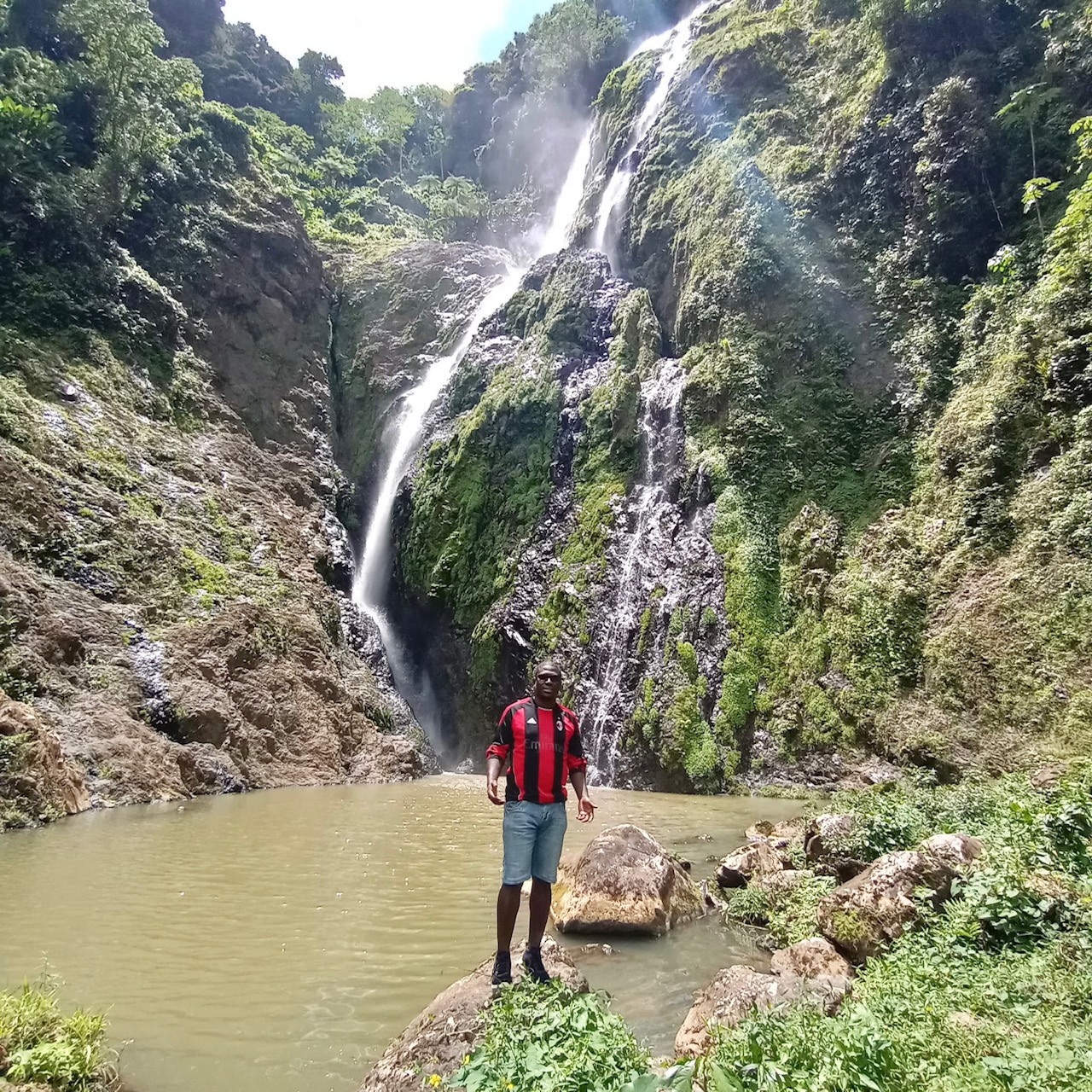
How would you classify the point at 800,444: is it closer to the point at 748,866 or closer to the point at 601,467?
the point at 601,467

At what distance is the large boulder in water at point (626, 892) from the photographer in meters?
5.93

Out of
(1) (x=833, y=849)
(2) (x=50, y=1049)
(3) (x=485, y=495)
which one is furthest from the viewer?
(3) (x=485, y=495)

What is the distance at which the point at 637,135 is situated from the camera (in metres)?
33.9

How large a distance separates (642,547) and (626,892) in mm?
15939

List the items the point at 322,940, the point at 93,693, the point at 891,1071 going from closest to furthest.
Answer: the point at 891,1071 < the point at 322,940 < the point at 93,693

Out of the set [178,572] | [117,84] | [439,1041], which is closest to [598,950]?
[439,1041]

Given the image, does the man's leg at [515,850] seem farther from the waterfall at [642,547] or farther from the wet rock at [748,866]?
the waterfall at [642,547]

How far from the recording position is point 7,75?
25000 mm

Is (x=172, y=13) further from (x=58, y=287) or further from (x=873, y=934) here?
(x=873, y=934)

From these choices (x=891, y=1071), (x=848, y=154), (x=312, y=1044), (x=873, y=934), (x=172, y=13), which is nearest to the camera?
(x=891, y=1071)

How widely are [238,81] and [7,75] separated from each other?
1275 inches

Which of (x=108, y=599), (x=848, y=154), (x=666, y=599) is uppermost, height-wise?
(x=848, y=154)

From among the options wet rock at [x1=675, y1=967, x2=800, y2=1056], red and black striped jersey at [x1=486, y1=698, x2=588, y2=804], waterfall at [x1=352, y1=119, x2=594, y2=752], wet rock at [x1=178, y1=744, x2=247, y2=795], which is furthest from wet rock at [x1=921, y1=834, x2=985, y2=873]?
waterfall at [x1=352, y1=119, x2=594, y2=752]

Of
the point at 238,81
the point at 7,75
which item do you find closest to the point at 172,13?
the point at 238,81
